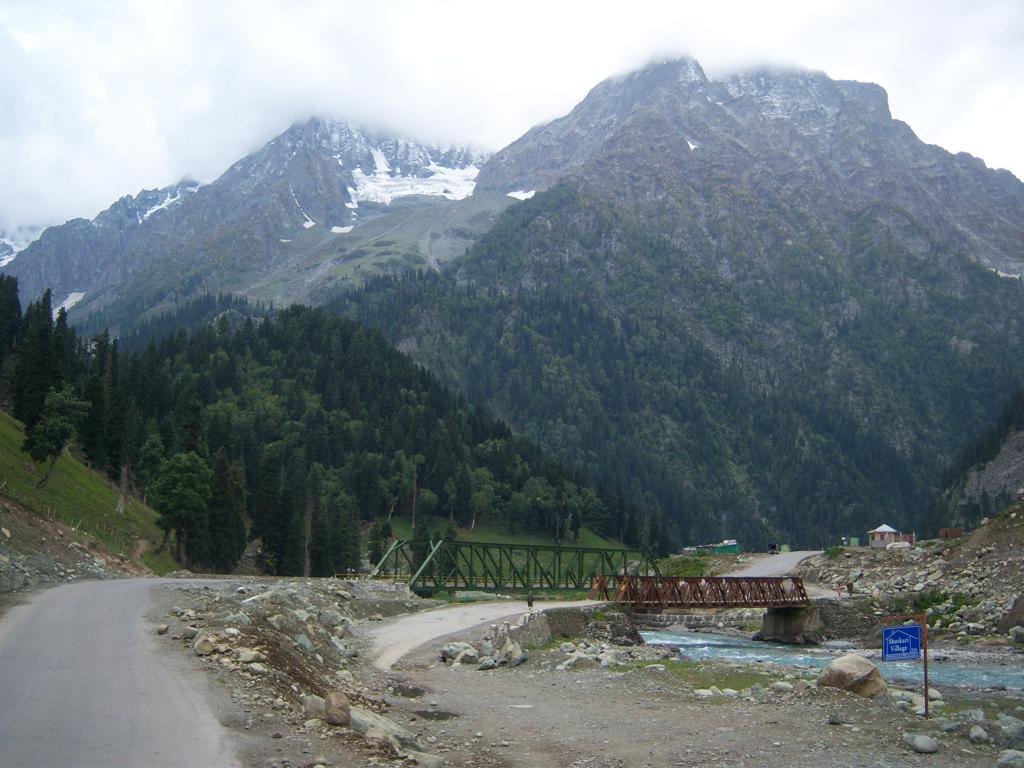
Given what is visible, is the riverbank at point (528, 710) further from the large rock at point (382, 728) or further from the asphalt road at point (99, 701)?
the asphalt road at point (99, 701)

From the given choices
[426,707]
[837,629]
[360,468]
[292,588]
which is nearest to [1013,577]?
[837,629]

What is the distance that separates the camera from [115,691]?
19.0 metres

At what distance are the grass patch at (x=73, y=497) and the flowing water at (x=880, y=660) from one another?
4649 centimetres

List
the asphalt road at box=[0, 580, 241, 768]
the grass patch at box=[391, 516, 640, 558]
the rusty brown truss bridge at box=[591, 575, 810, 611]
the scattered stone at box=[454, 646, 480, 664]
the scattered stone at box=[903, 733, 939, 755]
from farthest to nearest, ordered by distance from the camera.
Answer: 1. the grass patch at box=[391, 516, 640, 558]
2. the rusty brown truss bridge at box=[591, 575, 810, 611]
3. the scattered stone at box=[454, 646, 480, 664]
4. the scattered stone at box=[903, 733, 939, 755]
5. the asphalt road at box=[0, 580, 241, 768]

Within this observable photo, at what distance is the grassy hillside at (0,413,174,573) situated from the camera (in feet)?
220

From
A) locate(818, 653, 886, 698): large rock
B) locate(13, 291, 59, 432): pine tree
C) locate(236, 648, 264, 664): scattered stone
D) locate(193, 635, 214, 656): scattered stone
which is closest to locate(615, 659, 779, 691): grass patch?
locate(818, 653, 886, 698): large rock

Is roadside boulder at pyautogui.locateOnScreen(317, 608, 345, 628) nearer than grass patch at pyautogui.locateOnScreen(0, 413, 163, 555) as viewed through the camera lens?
Yes

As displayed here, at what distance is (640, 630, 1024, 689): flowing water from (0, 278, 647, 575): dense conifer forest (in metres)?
48.3

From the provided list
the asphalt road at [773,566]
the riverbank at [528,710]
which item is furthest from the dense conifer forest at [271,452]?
the asphalt road at [773,566]

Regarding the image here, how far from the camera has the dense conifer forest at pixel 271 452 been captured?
302 feet

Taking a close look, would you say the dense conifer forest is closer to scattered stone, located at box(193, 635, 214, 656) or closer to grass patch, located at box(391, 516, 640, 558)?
grass patch, located at box(391, 516, 640, 558)

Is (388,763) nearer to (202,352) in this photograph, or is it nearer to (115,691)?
(115,691)

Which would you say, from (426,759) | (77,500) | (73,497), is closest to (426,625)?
(426,759)

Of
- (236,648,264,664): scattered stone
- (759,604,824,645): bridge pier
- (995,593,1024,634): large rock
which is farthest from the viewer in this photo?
(759,604,824,645): bridge pier
